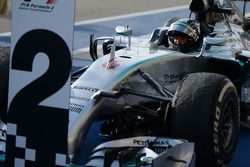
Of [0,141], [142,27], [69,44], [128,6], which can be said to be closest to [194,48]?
[0,141]

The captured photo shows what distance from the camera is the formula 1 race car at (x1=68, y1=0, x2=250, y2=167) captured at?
4009 mm

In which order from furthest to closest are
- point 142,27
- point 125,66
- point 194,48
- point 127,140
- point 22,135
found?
point 142,27 → point 194,48 → point 125,66 → point 127,140 → point 22,135

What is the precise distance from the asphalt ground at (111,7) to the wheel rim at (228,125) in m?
7.01

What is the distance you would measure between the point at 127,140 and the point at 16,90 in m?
1.34

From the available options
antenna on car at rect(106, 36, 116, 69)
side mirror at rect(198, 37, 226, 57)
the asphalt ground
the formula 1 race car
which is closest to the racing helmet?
the formula 1 race car

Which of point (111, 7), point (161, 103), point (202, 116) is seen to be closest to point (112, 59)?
point (161, 103)

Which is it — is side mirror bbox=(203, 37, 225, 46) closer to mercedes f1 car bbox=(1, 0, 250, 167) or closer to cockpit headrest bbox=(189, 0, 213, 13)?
mercedes f1 car bbox=(1, 0, 250, 167)

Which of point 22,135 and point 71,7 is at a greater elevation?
point 71,7

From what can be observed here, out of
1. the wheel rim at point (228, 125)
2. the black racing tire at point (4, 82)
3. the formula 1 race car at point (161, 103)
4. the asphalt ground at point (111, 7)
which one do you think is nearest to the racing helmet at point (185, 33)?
the formula 1 race car at point (161, 103)

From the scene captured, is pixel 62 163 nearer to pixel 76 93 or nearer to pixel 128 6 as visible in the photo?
pixel 76 93

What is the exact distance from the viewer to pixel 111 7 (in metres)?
13.1

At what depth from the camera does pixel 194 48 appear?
5523mm

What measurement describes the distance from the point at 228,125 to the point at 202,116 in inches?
21.8

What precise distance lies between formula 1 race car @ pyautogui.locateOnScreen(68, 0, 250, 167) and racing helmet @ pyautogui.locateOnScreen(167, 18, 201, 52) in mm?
79
